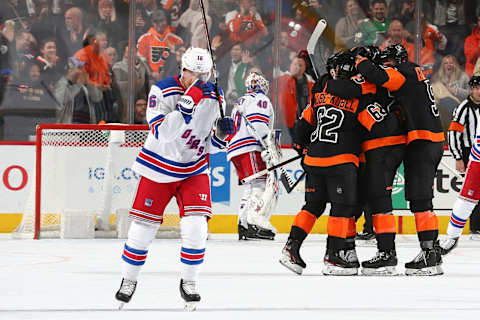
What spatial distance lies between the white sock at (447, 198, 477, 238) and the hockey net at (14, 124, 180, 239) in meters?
2.69

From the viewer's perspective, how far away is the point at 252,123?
754cm

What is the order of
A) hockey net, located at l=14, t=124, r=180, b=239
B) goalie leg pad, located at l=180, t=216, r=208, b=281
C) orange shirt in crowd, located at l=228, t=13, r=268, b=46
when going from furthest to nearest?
orange shirt in crowd, located at l=228, t=13, r=268, b=46 < hockey net, located at l=14, t=124, r=180, b=239 < goalie leg pad, located at l=180, t=216, r=208, b=281

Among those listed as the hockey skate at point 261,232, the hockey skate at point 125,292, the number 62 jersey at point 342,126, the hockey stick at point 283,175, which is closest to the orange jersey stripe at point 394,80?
the number 62 jersey at point 342,126

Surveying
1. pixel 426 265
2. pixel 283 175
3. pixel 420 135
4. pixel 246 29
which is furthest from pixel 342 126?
pixel 246 29

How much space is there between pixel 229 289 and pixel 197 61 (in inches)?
46.8

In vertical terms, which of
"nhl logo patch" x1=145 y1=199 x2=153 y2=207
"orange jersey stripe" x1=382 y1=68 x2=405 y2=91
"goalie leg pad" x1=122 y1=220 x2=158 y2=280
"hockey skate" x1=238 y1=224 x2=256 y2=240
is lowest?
"hockey skate" x1=238 y1=224 x2=256 y2=240

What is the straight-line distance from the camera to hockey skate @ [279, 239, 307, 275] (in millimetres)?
5020

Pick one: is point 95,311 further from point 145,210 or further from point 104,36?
point 104,36

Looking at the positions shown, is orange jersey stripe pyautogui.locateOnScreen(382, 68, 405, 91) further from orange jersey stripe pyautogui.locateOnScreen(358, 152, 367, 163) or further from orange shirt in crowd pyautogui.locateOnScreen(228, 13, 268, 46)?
orange shirt in crowd pyautogui.locateOnScreen(228, 13, 268, 46)

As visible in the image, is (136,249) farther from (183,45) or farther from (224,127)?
(183,45)

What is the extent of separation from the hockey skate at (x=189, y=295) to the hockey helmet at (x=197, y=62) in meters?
0.91

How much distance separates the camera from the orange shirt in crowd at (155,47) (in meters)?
8.91

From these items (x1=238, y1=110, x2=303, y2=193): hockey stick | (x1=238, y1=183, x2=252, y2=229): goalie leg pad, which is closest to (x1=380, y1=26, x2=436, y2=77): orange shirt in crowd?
(x1=238, y1=110, x2=303, y2=193): hockey stick

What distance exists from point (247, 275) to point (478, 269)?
5.08 feet
